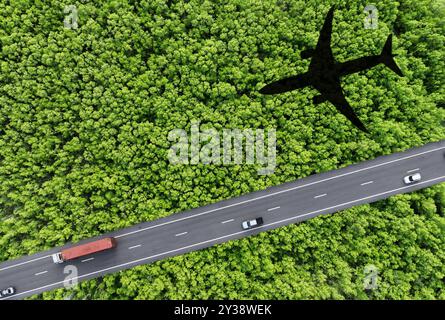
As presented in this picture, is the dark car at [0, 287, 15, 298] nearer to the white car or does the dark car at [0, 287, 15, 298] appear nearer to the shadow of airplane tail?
the white car

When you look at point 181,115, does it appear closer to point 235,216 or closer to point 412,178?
point 235,216

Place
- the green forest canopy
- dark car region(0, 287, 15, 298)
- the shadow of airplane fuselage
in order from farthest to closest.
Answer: dark car region(0, 287, 15, 298) < the green forest canopy < the shadow of airplane fuselage

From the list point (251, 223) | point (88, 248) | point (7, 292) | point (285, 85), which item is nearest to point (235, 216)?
point (251, 223)

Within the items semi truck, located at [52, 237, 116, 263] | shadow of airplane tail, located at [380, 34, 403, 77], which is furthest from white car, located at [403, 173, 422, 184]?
semi truck, located at [52, 237, 116, 263]

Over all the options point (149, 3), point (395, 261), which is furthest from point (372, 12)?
point (395, 261)

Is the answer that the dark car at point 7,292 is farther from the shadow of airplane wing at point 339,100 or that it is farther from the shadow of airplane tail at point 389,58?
the shadow of airplane tail at point 389,58
